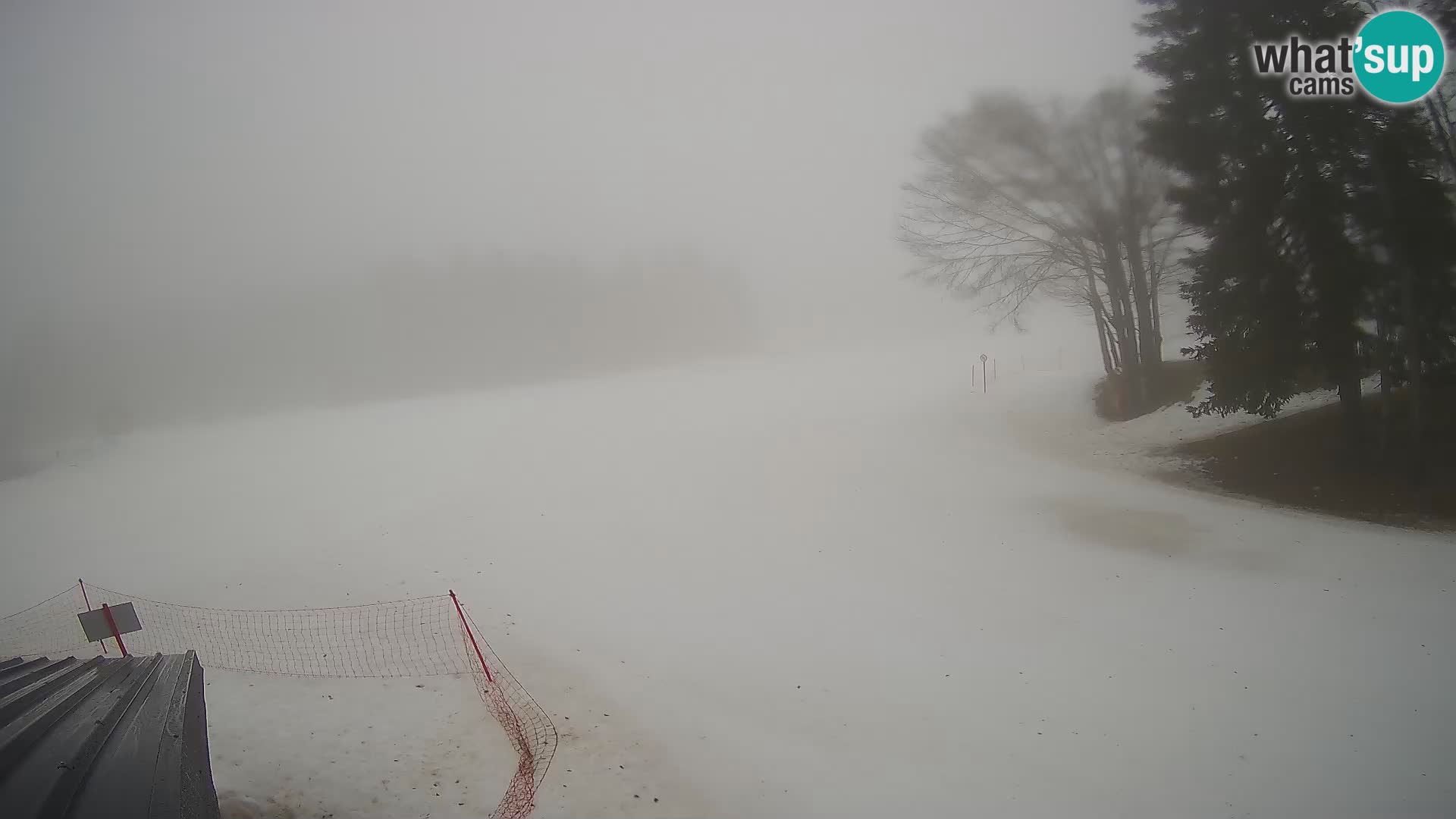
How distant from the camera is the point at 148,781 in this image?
320 cm

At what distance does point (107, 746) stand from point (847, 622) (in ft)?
24.7

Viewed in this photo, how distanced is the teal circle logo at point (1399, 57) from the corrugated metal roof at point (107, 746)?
1735 centimetres

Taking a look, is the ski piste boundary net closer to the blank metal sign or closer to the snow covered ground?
the snow covered ground

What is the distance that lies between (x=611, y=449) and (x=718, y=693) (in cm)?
1247

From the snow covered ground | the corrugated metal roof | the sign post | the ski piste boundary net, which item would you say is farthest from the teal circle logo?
the sign post

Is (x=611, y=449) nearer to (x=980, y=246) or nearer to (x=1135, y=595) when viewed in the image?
(x=980, y=246)

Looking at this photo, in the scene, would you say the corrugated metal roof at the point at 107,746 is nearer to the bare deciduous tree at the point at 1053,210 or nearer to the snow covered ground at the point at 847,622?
the snow covered ground at the point at 847,622

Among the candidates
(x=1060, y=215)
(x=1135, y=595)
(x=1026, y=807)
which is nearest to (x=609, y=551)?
(x=1026, y=807)

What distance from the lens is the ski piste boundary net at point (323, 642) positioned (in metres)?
6.90

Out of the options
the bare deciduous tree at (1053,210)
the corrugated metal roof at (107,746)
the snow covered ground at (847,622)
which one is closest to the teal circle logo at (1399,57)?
the bare deciduous tree at (1053,210)

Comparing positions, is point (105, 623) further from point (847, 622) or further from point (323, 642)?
point (847, 622)

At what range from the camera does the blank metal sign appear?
662cm

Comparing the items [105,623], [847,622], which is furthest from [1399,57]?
[105,623]

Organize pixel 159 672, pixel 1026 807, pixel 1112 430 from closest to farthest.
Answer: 1. pixel 159 672
2. pixel 1026 807
3. pixel 1112 430
